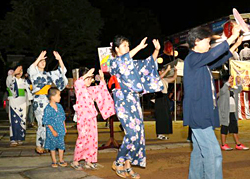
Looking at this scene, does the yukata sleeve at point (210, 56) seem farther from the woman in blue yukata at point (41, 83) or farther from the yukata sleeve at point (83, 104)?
the woman in blue yukata at point (41, 83)

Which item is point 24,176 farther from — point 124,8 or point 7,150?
point 124,8

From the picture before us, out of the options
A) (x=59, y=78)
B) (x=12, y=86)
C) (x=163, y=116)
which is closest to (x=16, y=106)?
(x=12, y=86)

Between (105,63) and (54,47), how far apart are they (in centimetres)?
2107

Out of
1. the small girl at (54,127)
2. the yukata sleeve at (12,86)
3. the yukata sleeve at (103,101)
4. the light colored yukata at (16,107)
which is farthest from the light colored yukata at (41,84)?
the yukata sleeve at (12,86)

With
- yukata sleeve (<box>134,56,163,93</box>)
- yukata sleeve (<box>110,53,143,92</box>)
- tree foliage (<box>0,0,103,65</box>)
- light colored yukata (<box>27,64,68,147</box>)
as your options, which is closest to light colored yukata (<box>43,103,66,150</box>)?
light colored yukata (<box>27,64,68,147</box>)

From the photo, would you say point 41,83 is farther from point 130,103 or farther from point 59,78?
point 130,103

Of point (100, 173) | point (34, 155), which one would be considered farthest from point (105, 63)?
point (100, 173)

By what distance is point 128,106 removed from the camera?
4.45 meters

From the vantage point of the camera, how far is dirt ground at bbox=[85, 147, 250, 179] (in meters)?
4.56

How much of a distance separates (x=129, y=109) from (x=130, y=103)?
0.08 metres

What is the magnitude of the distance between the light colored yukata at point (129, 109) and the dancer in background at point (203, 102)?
1083mm

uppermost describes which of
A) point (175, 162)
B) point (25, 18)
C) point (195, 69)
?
point (25, 18)

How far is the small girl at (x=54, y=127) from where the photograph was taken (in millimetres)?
5117

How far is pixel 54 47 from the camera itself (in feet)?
90.4
